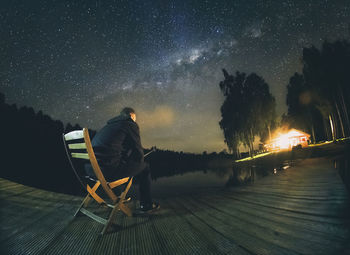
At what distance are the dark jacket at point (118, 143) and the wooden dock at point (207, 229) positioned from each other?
0.91 m

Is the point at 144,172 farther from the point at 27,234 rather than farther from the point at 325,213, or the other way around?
the point at 325,213

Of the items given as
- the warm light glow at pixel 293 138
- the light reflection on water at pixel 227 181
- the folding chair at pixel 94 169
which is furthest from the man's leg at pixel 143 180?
the warm light glow at pixel 293 138

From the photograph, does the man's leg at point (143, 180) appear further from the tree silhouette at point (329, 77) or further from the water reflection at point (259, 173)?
the tree silhouette at point (329, 77)

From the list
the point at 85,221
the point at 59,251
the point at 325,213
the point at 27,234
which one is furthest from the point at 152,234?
the point at 325,213

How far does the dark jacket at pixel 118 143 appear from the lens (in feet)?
7.03

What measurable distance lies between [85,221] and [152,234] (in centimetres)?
116

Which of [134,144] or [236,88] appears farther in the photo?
[236,88]

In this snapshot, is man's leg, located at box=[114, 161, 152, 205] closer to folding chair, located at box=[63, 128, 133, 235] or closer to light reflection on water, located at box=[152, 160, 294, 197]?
folding chair, located at box=[63, 128, 133, 235]

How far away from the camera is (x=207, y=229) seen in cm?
177

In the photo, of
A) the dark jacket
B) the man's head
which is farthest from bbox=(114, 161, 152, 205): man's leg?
the man's head

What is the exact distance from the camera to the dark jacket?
214cm

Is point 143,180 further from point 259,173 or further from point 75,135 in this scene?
point 259,173

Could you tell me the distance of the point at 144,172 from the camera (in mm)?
2662

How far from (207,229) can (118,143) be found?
1.63 meters
